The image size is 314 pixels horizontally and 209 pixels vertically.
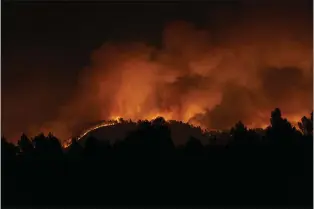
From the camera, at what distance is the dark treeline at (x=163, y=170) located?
6.48m

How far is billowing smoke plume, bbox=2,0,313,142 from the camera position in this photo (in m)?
6.53

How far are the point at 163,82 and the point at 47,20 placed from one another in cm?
126

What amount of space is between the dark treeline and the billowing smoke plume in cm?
20

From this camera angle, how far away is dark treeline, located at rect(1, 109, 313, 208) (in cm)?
648

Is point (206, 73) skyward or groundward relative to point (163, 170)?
skyward

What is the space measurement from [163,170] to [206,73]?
1.01 metres

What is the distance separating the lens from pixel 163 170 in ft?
21.4

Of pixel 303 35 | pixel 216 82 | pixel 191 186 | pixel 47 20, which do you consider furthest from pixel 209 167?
pixel 47 20

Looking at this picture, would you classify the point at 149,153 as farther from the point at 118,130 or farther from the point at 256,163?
the point at 256,163

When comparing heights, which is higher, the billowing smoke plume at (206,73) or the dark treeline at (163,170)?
the billowing smoke plume at (206,73)

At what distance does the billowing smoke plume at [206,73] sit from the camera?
6527 millimetres

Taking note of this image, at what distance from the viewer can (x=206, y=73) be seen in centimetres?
656

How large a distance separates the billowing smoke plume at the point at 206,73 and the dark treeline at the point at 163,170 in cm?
20

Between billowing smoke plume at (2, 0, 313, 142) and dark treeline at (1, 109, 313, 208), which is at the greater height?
billowing smoke plume at (2, 0, 313, 142)
